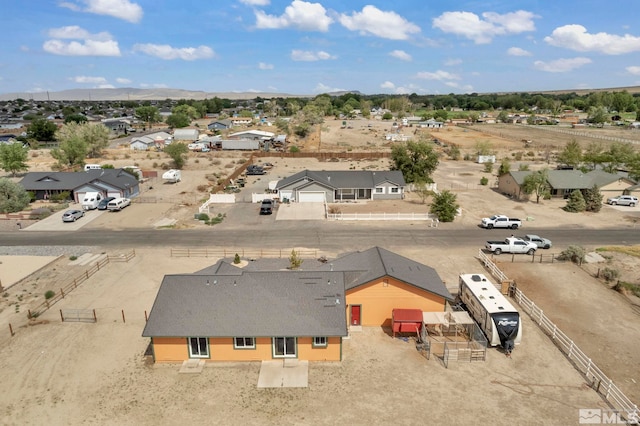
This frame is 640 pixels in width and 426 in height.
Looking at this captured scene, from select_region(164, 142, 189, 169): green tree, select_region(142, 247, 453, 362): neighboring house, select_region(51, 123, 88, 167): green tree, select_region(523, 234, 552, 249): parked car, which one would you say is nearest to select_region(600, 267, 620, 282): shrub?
select_region(523, 234, 552, 249): parked car

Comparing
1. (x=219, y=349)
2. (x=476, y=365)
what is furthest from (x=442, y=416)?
(x=219, y=349)

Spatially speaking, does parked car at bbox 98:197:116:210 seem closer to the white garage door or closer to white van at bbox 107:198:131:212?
white van at bbox 107:198:131:212

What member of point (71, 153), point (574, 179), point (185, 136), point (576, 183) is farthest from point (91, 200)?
point (185, 136)

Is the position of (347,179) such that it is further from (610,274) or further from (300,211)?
(610,274)

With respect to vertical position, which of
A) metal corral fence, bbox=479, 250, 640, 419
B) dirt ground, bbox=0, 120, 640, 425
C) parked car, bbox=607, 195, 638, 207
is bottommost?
dirt ground, bbox=0, 120, 640, 425

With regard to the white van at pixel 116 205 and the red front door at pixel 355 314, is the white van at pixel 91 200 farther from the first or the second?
the red front door at pixel 355 314

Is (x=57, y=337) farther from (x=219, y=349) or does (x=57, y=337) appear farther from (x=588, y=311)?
(x=588, y=311)
